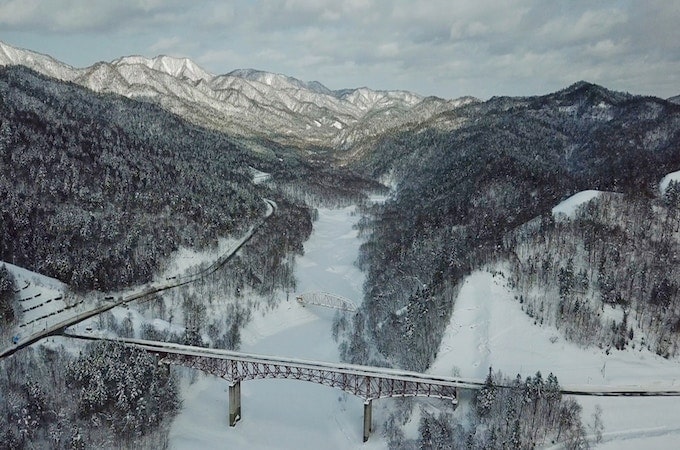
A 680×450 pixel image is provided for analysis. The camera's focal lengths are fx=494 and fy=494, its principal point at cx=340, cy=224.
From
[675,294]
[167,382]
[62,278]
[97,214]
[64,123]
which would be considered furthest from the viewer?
[64,123]

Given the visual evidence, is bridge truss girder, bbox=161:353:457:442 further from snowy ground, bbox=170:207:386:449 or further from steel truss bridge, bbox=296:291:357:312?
steel truss bridge, bbox=296:291:357:312

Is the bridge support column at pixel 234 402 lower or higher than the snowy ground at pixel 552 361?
lower

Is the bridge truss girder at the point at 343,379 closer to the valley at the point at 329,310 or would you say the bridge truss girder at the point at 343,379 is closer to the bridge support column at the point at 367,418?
the bridge support column at the point at 367,418

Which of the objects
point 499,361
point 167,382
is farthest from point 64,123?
point 499,361

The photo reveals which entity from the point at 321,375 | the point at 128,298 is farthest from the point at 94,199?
the point at 321,375

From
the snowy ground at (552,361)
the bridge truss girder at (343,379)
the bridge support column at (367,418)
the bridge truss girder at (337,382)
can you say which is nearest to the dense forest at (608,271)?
the snowy ground at (552,361)

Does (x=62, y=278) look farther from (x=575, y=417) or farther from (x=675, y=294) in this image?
(x=675, y=294)
